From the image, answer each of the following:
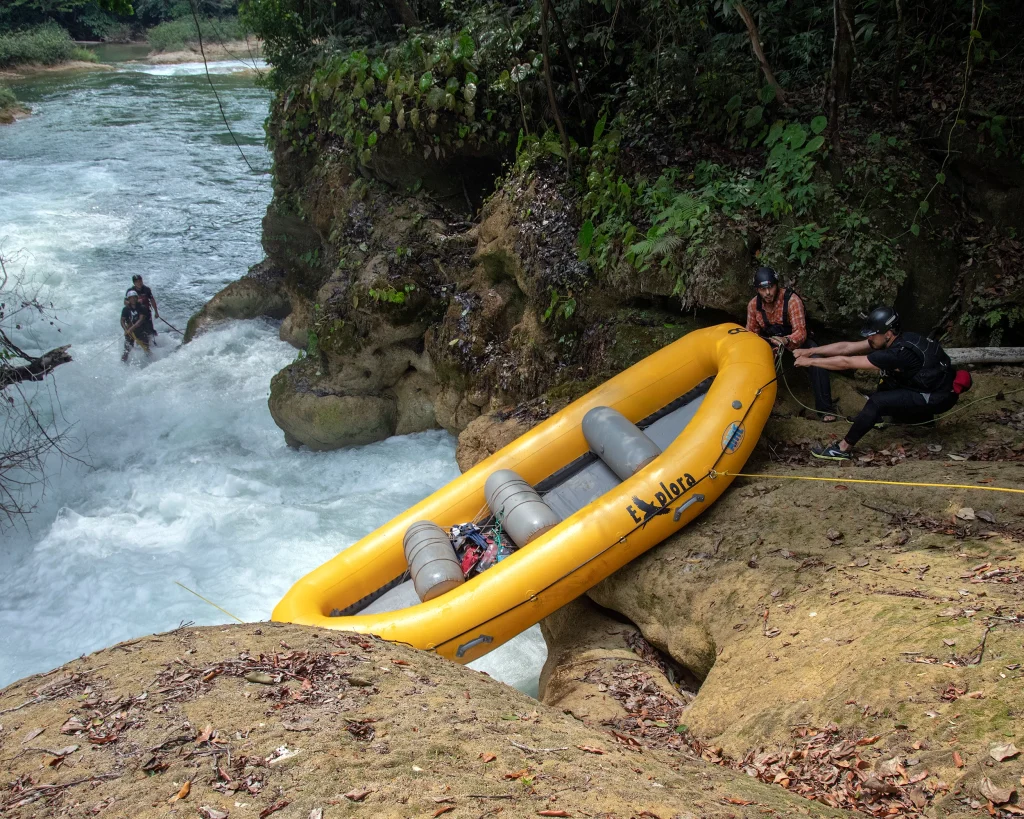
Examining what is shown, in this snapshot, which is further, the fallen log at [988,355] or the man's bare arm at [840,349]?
the fallen log at [988,355]

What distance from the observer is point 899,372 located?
5172 mm

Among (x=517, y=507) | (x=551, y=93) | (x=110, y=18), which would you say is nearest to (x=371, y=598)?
(x=517, y=507)

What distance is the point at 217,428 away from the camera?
33.7 feet

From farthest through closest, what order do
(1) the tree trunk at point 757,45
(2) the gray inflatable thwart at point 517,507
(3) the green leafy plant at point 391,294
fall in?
(3) the green leafy plant at point 391,294 < (1) the tree trunk at point 757,45 < (2) the gray inflatable thwart at point 517,507

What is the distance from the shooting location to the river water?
731 centimetres

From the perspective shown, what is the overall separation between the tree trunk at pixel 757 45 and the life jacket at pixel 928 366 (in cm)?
284

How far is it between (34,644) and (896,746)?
7.49 metres

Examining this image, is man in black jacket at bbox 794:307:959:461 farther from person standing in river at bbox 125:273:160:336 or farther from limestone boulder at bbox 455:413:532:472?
person standing in river at bbox 125:273:160:336

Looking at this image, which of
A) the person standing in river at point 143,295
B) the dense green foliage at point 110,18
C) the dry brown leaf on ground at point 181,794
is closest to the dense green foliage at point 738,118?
the person standing in river at point 143,295

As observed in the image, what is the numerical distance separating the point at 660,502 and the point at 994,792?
9.41ft

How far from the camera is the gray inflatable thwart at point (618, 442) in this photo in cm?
564

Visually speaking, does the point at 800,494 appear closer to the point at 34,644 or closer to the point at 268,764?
the point at 268,764

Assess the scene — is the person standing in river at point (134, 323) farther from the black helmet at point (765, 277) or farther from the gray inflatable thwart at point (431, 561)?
the black helmet at point (765, 277)

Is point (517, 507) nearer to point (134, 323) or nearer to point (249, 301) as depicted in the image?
point (249, 301)
